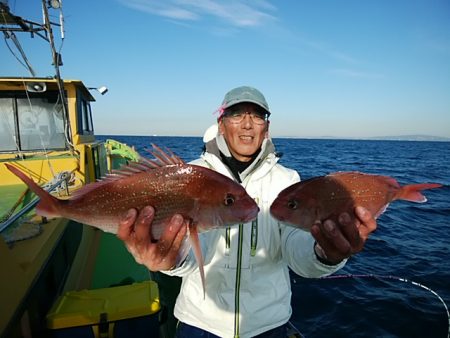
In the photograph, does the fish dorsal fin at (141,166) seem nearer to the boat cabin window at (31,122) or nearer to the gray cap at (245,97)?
the gray cap at (245,97)

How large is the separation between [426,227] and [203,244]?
35.3ft

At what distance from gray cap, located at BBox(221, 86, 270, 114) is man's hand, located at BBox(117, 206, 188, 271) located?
1236 mm

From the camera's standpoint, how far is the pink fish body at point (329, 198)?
2.13 m

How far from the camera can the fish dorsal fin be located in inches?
84.9

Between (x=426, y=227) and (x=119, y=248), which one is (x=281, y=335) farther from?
(x=426, y=227)

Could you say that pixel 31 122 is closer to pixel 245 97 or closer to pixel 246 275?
pixel 245 97

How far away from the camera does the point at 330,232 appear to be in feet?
6.44

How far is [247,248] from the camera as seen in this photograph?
8.16 ft

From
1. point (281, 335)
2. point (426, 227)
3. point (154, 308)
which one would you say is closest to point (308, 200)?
point (281, 335)

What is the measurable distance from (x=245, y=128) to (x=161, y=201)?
3.68 feet

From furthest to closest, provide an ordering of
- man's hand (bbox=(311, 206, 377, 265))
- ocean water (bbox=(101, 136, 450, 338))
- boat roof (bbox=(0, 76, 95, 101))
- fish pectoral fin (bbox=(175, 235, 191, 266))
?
boat roof (bbox=(0, 76, 95, 101)) → ocean water (bbox=(101, 136, 450, 338)) → fish pectoral fin (bbox=(175, 235, 191, 266)) → man's hand (bbox=(311, 206, 377, 265))

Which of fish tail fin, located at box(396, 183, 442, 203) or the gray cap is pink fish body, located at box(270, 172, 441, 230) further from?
the gray cap

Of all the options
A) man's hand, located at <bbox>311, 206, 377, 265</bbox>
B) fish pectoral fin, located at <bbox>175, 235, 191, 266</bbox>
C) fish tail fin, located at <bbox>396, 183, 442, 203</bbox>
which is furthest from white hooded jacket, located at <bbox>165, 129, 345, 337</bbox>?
fish tail fin, located at <bbox>396, 183, 442, 203</bbox>

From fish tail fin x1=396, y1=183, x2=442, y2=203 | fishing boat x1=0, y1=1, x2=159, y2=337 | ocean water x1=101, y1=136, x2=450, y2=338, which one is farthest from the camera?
ocean water x1=101, y1=136, x2=450, y2=338
